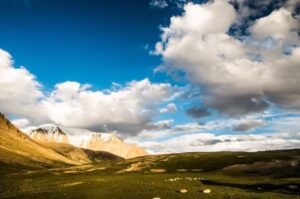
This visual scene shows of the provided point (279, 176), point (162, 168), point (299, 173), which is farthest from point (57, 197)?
point (162, 168)

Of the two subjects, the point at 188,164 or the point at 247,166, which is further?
the point at 188,164

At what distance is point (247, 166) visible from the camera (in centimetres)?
13375

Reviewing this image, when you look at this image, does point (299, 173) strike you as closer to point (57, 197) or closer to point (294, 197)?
point (294, 197)

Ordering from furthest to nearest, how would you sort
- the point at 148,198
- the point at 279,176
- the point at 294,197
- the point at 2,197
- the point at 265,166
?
the point at 265,166 → the point at 279,176 → the point at 2,197 → the point at 148,198 → the point at 294,197

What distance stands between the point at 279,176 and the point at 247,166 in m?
37.0

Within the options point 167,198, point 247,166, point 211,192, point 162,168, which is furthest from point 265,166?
point 167,198

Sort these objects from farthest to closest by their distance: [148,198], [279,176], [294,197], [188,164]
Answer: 1. [188,164]
2. [279,176]
3. [148,198]
4. [294,197]

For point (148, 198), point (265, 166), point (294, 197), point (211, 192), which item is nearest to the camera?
point (294, 197)

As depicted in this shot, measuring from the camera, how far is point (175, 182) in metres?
91.1

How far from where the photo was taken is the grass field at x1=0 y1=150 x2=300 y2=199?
219 feet

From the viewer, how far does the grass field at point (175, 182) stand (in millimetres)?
66819

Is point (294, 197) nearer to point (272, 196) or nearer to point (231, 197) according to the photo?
point (272, 196)

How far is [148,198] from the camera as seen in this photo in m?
60.5

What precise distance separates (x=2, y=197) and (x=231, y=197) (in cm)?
4276
